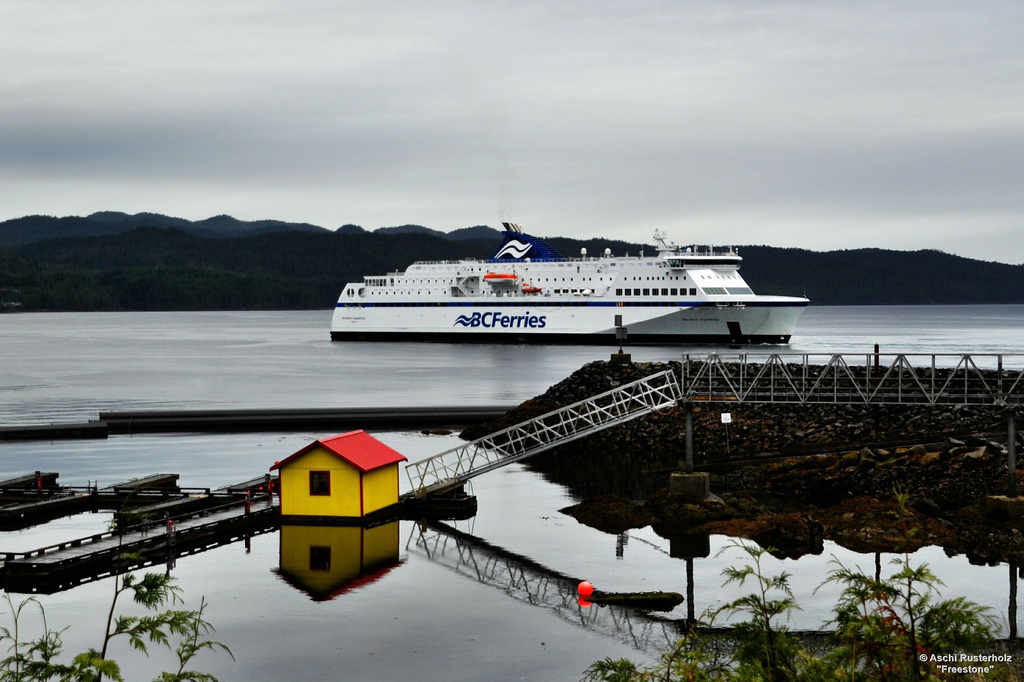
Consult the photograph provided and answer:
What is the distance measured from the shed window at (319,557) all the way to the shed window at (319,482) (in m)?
1.88

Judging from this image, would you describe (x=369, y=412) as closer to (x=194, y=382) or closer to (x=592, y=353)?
(x=194, y=382)

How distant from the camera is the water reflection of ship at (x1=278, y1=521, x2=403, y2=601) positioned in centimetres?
1805

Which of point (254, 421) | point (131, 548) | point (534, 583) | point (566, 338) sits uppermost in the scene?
point (566, 338)

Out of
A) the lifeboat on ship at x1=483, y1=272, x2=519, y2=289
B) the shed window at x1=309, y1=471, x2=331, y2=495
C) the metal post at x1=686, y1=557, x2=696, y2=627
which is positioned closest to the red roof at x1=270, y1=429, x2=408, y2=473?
the shed window at x1=309, y1=471, x2=331, y2=495

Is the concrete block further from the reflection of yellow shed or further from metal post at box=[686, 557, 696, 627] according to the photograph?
the reflection of yellow shed

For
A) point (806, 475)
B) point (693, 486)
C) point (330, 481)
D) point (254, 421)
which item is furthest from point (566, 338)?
point (330, 481)

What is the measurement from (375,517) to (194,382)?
163 feet

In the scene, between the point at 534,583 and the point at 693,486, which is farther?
the point at 693,486

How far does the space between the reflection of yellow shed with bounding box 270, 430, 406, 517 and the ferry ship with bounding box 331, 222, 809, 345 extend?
65997 millimetres

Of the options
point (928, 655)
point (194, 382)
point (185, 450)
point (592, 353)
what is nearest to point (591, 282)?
point (592, 353)

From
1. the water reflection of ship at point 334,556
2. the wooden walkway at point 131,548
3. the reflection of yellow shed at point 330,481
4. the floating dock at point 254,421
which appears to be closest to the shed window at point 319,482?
the reflection of yellow shed at point 330,481

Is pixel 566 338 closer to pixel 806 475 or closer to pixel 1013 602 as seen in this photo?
pixel 806 475

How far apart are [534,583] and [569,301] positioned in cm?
7702

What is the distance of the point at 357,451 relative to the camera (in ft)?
73.6
